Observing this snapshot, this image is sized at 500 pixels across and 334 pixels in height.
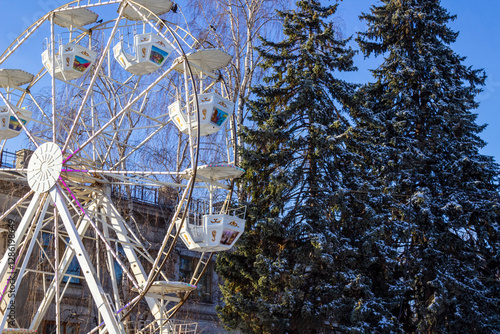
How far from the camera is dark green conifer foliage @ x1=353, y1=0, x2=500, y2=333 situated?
20.2 metres

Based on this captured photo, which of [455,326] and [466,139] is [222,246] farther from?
[466,139]

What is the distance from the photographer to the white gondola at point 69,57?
1636cm

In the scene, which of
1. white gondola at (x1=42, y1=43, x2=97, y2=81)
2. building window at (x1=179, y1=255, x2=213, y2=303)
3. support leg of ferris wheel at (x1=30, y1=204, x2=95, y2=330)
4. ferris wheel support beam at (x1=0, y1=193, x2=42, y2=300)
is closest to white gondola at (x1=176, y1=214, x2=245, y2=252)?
support leg of ferris wheel at (x1=30, y1=204, x2=95, y2=330)

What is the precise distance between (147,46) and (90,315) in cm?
919

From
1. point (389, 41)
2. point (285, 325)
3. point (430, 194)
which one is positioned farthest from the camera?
point (389, 41)

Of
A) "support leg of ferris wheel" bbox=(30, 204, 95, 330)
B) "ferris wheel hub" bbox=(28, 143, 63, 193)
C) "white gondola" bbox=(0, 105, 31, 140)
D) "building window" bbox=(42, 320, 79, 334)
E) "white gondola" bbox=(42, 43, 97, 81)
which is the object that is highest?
"white gondola" bbox=(42, 43, 97, 81)

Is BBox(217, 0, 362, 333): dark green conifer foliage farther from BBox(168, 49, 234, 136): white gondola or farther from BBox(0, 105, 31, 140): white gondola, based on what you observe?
BBox(0, 105, 31, 140): white gondola

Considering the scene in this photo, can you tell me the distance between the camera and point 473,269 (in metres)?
20.5

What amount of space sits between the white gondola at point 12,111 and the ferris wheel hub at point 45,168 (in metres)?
1.35

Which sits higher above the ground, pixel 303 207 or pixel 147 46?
pixel 147 46

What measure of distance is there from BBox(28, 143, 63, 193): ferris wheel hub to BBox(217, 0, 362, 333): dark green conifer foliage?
5.91 metres

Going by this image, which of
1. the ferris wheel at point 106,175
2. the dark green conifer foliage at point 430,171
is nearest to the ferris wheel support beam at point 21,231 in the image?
the ferris wheel at point 106,175

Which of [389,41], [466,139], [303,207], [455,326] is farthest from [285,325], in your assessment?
[389,41]

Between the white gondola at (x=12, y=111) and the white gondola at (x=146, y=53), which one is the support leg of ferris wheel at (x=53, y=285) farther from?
the white gondola at (x=146, y=53)
